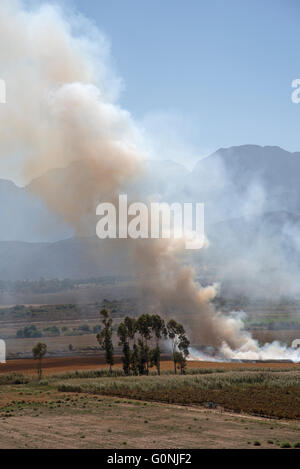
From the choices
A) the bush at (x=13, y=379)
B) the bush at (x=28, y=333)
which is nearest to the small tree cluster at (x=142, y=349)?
the bush at (x=13, y=379)

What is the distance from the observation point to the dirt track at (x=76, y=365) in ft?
379

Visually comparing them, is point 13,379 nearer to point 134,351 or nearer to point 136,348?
point 134,351

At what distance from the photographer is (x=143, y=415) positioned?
5862 centimetres

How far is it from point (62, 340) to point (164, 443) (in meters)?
136

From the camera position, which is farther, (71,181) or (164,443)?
(71,181)

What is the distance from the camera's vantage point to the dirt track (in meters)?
116

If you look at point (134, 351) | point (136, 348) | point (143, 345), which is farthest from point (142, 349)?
point (134, 351)

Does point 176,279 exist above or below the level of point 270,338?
above

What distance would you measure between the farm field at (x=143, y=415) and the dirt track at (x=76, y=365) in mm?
22080

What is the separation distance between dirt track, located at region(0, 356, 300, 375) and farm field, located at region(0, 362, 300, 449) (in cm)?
2208

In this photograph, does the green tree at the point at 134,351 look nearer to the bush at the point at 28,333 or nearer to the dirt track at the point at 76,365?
the dirt track at the point at 76,365

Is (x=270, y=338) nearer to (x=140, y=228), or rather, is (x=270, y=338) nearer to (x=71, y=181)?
(x=140, y=228)
